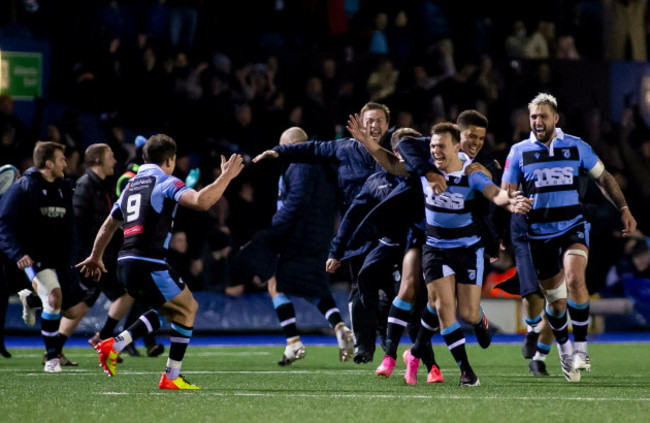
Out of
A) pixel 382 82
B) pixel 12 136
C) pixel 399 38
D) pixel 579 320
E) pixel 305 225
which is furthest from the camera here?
pixel 399 38

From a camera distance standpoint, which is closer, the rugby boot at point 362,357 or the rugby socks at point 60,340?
the rugby boot at point 362,357

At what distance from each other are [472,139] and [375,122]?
141cm

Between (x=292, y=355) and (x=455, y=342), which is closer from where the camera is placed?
(x=455, y=342)

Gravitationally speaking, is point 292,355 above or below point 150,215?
below

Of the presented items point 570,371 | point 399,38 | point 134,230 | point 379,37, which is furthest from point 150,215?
point 399,38

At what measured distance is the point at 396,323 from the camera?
991 cm

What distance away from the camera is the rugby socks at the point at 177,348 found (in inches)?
348

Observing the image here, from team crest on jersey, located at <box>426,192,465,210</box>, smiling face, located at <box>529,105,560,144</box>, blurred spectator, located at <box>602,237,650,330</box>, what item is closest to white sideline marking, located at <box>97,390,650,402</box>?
team crest on jersey, located at <box>426,192,465,210</box>

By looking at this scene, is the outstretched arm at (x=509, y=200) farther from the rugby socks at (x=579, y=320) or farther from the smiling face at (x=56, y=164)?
the smiling face at (x=56, y=164)

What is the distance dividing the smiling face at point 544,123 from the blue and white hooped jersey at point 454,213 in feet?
3.94

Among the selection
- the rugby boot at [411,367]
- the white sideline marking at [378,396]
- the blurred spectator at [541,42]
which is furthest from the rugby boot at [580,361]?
the blurred spectator at [541,42]

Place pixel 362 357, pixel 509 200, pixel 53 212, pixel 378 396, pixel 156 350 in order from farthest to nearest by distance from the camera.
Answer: pixel 156 350
pixel 53 212
pixel 362 357
pixel 509 200
pixel 378 396

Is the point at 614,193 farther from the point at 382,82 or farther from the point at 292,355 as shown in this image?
the point at 382,82

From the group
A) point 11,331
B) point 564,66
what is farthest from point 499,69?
point 11,331
